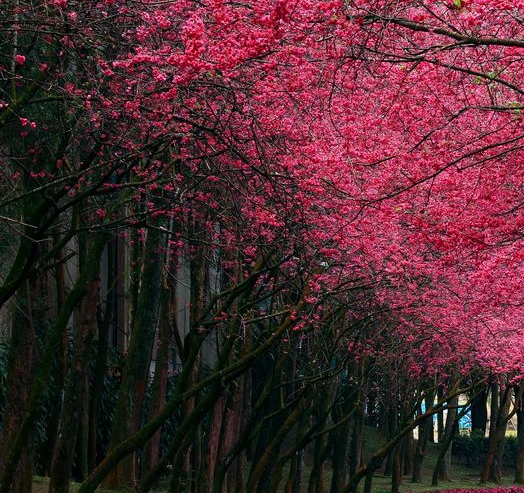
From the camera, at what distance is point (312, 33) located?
9.89 m

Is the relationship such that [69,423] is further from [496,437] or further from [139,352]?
[496,437]

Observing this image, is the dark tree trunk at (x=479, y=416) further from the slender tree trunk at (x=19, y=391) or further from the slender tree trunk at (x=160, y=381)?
the slender tree trunk at (x=19, y=391)

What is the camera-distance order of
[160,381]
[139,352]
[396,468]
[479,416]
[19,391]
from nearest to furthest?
[19,391], [139,352], [160,381], [396,468], [479,416]

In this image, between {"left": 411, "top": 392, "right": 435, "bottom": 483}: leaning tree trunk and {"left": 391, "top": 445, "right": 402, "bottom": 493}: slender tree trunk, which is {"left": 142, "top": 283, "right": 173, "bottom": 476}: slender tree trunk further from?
{"left": 411, "top": 392, "right": 435, "bottom": 483}: leaning tree trunk

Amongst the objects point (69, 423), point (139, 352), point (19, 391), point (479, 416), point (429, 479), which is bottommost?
point (69, 423)

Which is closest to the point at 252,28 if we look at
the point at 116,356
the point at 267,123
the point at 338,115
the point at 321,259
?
the point at 267,123

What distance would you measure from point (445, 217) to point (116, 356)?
1441 centimetres

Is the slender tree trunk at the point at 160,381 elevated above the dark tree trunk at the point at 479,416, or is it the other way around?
the dark tree trunk at the point at 479,416

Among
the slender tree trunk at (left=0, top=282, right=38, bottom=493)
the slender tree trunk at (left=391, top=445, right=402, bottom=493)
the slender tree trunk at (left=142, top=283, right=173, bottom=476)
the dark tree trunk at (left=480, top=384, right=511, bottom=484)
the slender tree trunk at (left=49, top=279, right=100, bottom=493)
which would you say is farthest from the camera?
the dark tree trunk at (left=480, top=384, right=511, bottom=484)

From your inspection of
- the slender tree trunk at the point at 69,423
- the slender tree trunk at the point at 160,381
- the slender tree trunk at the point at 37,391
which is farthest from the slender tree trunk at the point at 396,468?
the slender tree trunk at the point at 37,391

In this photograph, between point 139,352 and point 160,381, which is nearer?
point 139,352

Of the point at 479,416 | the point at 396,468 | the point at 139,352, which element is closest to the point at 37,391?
the point at 139,352

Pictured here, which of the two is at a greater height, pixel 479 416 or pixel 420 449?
pixel 479 416

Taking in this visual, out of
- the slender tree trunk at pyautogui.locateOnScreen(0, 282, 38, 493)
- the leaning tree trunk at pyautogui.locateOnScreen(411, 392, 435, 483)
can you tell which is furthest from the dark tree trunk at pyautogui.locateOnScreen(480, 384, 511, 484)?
the slender tree trunk at pyautogui.locateOnScreen(0, 282, 38, 493)
